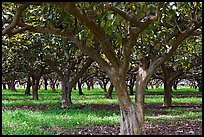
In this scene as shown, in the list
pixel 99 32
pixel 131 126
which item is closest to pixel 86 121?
pixel 131 126

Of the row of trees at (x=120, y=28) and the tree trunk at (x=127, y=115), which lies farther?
the tree trunk at (x=127, y=115)

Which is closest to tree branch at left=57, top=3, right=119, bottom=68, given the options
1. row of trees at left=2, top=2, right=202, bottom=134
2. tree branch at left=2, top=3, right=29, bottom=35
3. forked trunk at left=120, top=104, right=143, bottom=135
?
row of trees at left=2, top=2, right=202, bottom=134

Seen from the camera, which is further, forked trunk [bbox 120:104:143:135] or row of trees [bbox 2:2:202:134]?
forked trunk [bbox 120:104:143:135]

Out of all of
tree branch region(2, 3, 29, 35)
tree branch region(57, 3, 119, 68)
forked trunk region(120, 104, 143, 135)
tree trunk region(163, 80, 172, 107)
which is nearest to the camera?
tree branch region(57, 3, 119, 68)

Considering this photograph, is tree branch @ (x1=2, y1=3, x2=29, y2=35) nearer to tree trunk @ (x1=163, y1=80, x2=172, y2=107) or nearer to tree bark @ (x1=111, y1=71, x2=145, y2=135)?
tree bark @ (x1=111, y1=71, x2=145, y2=135)

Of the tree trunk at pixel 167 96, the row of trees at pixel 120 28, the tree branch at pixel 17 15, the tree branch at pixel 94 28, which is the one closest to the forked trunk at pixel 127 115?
the row of trees at pixel 120 28

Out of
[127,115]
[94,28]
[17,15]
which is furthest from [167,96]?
[17,15]

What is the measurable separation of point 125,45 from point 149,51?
4.98 ft

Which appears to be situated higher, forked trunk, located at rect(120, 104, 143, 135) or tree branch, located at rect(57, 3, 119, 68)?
tree branch, located at rect(57, 3, 119, 68)

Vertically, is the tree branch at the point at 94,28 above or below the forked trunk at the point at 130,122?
above

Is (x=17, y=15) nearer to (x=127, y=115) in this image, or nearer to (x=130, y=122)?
(x=127, y=115)

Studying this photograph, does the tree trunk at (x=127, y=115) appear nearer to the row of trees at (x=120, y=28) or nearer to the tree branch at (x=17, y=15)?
Result: the row of trees at (x=120, y=28)

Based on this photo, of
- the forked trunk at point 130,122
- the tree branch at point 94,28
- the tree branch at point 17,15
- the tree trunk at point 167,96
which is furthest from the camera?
the tree trunk at point 167,96

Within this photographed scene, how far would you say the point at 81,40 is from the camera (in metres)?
7.16
